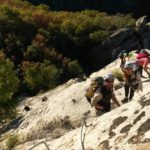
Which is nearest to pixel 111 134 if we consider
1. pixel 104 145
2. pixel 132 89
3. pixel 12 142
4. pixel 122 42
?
pixel 104 145

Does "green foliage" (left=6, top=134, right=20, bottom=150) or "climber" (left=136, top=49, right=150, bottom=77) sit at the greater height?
"climber" (left=136, top=49, right=150, bottom=77)

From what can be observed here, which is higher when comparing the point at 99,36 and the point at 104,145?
the point at 104,145

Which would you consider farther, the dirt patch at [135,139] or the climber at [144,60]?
the climber at [144,60]

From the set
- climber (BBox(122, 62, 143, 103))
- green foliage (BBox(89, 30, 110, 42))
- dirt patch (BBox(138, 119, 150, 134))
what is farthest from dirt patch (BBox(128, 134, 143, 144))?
green foliage (BBox(89, 30, 110, 42))

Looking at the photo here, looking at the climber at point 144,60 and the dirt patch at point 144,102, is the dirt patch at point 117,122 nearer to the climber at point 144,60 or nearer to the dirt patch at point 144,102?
the dirt patch at point 144,102

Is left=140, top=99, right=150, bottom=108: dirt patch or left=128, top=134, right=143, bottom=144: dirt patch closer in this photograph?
left=128, top=134, right=143, bottom=144: dirt patch

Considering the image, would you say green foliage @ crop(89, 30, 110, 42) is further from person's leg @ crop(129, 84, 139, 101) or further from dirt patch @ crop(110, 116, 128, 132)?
dirt patch @ crop(110, 116, 128, 132)

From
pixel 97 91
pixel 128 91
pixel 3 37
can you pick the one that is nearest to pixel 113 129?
pixel 97 91

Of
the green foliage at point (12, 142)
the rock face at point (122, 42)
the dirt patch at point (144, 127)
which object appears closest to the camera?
the dirt patch at point (144, 127)

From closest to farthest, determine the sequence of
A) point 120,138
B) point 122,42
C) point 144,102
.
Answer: point 120,138, point 144,102, point 122,42

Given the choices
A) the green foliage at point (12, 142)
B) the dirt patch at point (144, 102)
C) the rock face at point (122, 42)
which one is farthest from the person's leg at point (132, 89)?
the rock face at point (122, 42)

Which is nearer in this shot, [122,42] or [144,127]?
[144,127]

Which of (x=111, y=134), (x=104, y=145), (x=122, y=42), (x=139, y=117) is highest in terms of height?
(x=139, y=117)

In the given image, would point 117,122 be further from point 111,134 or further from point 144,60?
point 144,60
